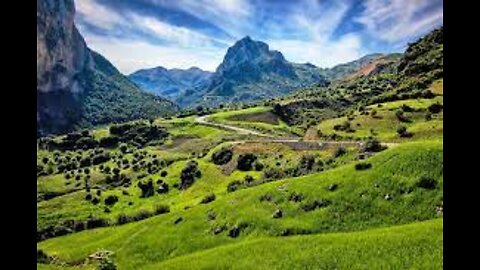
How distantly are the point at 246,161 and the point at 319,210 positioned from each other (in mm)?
64722

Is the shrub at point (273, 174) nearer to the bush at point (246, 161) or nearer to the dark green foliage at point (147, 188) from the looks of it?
the bush at point (246, 161)

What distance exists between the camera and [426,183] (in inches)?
2288

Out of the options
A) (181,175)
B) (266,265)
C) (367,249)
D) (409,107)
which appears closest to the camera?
(367,249)

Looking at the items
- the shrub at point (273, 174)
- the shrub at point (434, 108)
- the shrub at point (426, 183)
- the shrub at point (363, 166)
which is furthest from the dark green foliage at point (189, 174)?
the shrub at point (426, 183)

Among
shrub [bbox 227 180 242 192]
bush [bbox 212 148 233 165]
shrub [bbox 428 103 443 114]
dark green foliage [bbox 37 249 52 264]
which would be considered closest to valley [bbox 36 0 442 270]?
dark green foliage [bbox 37 249 52 264]

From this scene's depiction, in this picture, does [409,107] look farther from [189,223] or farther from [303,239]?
[303,239]

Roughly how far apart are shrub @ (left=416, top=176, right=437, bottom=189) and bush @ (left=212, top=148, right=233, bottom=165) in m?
84.8

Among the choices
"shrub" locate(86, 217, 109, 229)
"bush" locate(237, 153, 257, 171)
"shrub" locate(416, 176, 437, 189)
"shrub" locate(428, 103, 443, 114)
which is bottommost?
"shrub" locate(86, 217, 109, 229)

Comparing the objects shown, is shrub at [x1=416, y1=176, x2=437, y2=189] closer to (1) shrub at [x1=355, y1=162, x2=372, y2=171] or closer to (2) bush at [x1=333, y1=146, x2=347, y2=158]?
(1) shrub at [x1=355, y1=162, x2=372, y2=171]

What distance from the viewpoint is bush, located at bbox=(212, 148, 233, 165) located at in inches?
5592

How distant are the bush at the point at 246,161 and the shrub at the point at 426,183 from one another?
69370 millimetres
